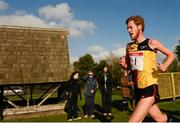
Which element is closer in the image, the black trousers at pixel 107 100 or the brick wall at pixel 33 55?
the black trousers at pixel 107 100

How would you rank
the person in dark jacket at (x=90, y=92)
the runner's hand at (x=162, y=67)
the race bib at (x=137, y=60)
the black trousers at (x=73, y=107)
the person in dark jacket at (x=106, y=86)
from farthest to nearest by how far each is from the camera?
the person in dark jacket at (x=106, y=86) < the person in dark jacket at (x=90, y=92) < the black trousers at (x=73, y=107) < the race bib at (x=137, y=60) < the runner's hand at (x=162, y=67)

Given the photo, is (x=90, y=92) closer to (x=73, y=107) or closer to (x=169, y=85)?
(x=73, y=107)

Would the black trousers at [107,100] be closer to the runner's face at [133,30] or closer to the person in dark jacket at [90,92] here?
the person in dark jacket at [90,92]

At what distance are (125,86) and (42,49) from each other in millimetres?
4268

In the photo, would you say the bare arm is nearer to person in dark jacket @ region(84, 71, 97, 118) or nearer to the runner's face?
the runner's face

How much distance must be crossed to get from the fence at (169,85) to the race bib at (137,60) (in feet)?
50.3

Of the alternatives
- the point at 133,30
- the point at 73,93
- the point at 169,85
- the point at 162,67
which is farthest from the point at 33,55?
the point at 162,67

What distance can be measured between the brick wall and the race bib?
35.1 ft

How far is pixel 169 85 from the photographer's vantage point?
69.5 feet

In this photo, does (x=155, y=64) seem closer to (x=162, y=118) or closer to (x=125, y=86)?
(x=162, y=118)

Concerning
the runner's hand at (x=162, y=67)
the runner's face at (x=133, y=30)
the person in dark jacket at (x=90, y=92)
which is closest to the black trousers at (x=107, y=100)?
the person in dark jacket at (x=90, y=92)

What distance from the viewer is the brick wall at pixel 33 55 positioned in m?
16.0

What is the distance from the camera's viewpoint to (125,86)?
55.3ft

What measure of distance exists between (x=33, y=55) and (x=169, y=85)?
28.3ft
